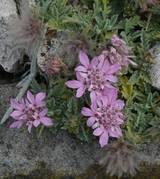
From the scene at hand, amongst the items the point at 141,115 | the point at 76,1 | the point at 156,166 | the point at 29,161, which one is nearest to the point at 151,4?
the point at 76,1

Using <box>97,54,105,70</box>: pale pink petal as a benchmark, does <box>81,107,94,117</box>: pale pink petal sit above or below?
below

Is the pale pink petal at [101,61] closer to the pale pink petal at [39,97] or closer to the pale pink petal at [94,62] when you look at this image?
the pale pink petal at [94,62]

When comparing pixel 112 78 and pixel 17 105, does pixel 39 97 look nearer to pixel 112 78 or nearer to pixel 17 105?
pixel 17 105

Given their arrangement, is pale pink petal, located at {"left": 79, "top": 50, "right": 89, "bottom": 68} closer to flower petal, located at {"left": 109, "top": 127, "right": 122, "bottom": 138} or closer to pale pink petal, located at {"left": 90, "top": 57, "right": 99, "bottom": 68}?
pale pink petal, located at {"left": 90, "top": 57, "right": 99, "bottom": 68}

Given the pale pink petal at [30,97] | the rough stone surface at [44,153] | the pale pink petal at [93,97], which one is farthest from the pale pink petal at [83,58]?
the rough stone surface at [44,153]

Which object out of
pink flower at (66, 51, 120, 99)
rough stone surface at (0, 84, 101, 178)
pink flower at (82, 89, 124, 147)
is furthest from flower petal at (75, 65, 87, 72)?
rough stone surface at (0, 84, 101, 178)
